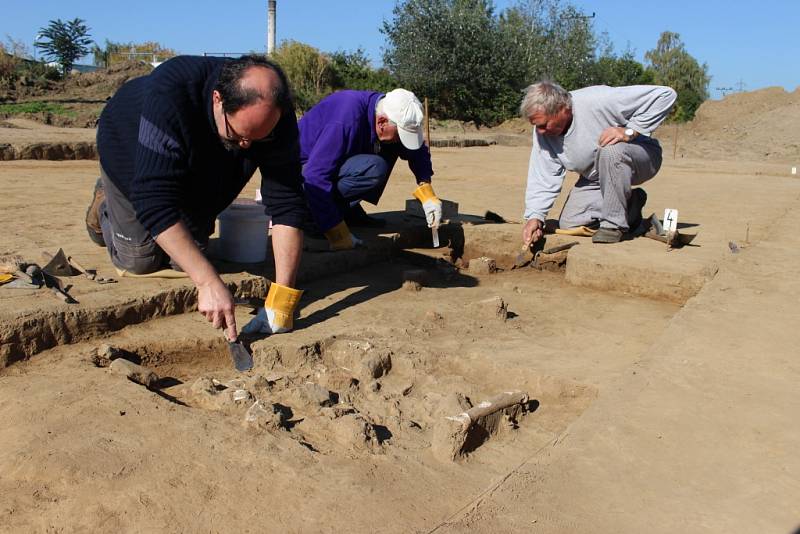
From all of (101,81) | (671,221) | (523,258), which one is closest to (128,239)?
(523,258)

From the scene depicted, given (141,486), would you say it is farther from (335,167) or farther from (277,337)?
(335,167)

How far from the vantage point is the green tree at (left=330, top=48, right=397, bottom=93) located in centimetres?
2599

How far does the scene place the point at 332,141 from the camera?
4.53 meters

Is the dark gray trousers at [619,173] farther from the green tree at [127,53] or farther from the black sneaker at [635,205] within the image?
the green tree at [127,53]


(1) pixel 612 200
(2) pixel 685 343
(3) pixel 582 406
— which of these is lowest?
(3) pixel 582 406

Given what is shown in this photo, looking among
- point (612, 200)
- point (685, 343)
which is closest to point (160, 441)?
point (685, 343)

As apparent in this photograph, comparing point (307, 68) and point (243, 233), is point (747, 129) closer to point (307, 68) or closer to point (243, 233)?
point (307, 68)

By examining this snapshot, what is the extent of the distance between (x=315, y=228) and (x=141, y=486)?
9.45 feet

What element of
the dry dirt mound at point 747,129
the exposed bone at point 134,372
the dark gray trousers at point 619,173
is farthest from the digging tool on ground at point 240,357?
the dry dirt mound at point 747,129

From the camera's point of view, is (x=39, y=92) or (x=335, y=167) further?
(x=39, y=92)

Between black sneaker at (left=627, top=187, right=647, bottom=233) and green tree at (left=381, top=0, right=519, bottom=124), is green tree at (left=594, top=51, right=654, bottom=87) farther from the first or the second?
black sneaker at (left=627, top=187, right=647, bottom=233)

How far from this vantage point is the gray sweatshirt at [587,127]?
4812mm

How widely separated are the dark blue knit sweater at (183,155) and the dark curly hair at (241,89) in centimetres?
22

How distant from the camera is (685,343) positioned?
2.91 m
